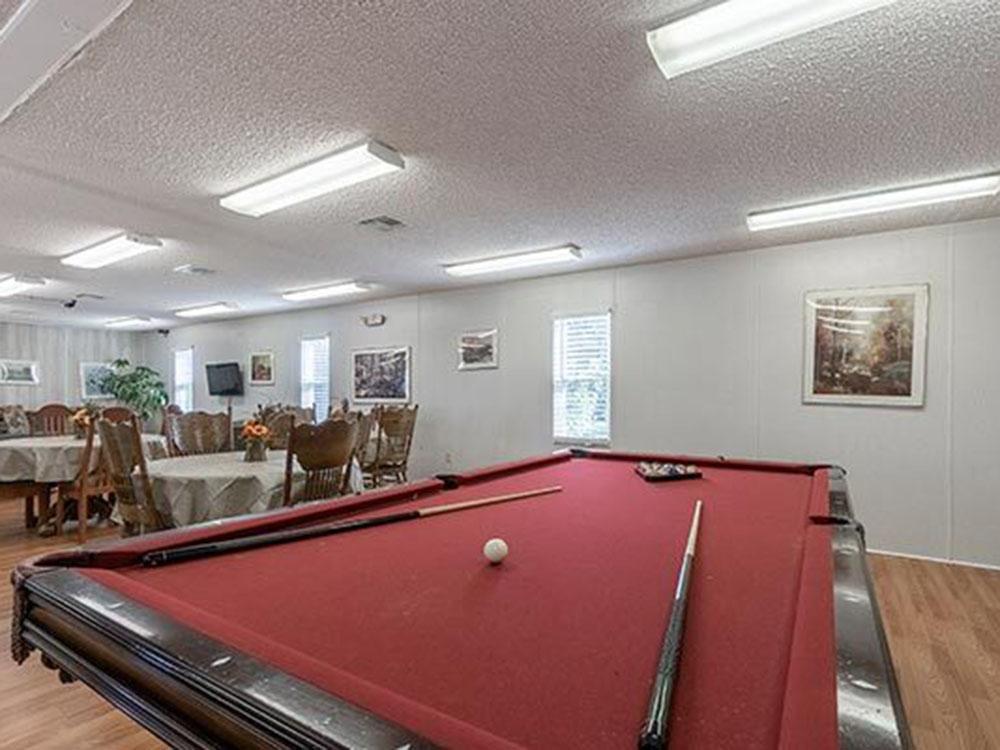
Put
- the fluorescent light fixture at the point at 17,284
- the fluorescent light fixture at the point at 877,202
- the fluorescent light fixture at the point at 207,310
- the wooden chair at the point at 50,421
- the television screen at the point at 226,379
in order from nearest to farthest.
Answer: the fluorescent light fixture at the point at 877,202
the fluorescent light fixture at the point at 17,284
the wooden chair at the point at 50,421
the fluorescent light fixture at the point at 207,310
the television screen at the point at 226,379

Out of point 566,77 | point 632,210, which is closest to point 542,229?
point 632,210

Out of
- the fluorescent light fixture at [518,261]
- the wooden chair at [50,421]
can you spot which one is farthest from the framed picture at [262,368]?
the fluorescent light fixture at [518,261]

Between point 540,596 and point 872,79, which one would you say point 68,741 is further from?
point 872,79

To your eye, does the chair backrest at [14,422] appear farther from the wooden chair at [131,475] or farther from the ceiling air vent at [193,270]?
the wooden chair at [131,475]

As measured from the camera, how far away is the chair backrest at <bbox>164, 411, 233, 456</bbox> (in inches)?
169

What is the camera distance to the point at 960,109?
223cm

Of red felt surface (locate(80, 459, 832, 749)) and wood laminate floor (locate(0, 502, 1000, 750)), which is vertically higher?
red felt surface (locate(80, 459, 832, 749))

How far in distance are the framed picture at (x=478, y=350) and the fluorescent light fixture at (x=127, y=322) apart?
19.9 feet

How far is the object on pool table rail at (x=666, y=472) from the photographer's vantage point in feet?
8.33

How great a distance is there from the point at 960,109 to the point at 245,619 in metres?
3.12

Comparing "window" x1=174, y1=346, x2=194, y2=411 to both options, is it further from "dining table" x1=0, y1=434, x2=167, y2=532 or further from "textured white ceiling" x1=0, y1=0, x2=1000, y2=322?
"textured white ceiling" x1=0, y1=0, x2=1000, y2=322

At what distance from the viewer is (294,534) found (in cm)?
149

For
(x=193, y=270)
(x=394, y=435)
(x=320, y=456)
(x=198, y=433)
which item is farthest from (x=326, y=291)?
(x=320, y=456)

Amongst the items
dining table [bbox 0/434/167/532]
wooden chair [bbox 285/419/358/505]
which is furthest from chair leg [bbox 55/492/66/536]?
wooden chair [bbox 285/419/358/505]
